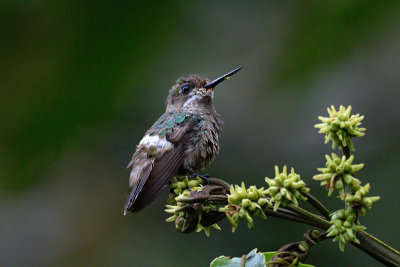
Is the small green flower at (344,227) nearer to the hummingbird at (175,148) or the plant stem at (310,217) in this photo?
the plant stem at (310,217)

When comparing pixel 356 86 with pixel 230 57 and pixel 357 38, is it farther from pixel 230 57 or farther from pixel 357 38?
pixel 230 57

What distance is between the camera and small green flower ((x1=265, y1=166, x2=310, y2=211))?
4.26 ft

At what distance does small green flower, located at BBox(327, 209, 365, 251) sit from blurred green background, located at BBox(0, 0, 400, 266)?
2.60 meters

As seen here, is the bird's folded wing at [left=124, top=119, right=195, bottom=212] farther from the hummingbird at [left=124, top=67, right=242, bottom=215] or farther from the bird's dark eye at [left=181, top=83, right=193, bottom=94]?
the bird's dark eye at [left=181, top=83, right=193, bottom=94]

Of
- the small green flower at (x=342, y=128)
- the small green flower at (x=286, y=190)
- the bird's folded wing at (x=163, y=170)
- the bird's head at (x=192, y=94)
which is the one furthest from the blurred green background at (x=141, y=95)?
the small green flower at (x=286, y=190)

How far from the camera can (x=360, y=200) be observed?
125 centimetres

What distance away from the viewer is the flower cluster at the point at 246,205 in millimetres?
1362

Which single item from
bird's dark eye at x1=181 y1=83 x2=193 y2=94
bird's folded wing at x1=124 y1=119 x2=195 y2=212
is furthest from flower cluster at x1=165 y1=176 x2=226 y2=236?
bird's dark eye at x1=181 y1=83 x2=193 y2=94

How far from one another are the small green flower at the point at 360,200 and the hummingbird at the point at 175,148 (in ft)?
4.59

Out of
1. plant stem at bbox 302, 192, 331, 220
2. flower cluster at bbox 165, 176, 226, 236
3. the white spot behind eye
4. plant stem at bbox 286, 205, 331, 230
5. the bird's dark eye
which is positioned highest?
the bird's dark eye

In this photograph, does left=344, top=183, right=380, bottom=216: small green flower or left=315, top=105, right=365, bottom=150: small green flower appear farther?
left=315, top=105, right=365, bottom=150: small green flower

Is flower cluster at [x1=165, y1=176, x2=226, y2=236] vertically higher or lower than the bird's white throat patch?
lower

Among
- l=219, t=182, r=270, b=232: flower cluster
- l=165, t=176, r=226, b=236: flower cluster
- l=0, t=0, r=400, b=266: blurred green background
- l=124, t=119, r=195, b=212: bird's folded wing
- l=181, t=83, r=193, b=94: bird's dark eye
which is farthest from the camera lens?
l=0, t=0, r=400, b=266: blurred green background

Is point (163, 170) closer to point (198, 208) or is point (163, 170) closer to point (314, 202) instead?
point (198, 208)
